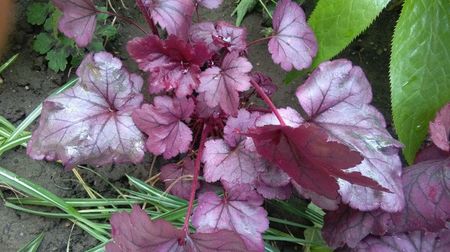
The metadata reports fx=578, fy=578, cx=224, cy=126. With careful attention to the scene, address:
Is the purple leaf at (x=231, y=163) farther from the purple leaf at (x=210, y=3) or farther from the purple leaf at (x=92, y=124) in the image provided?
the purple leaf at (x=210, y=3)

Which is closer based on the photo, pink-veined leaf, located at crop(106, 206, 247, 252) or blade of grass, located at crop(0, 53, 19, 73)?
pink-veined leaf, located at crop(106, 206, 247, 252)

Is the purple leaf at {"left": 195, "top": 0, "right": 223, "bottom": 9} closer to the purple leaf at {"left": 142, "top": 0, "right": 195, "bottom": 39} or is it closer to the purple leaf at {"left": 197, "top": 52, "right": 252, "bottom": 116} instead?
the purple leaf at {"left": 142, "top": 0, "right": 195, "bottom": 39}

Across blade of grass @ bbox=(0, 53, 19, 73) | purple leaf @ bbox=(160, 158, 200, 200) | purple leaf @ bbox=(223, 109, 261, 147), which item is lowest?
purple leaf @ bbox=(160, 158, 200, 200)

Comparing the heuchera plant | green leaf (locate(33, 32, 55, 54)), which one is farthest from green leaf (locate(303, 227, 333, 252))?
green leaf (locate(33, 32, 55, 54))

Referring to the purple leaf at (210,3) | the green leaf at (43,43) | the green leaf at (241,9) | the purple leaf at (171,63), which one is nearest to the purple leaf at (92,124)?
the purple leaf at (171,63)

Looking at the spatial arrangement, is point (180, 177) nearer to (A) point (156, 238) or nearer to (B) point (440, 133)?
(A) point (156, 238)

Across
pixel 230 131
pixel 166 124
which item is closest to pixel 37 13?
pixel 166 124
